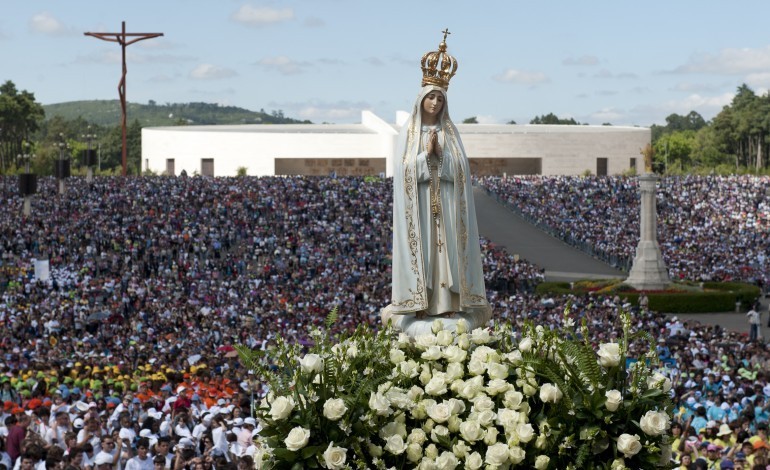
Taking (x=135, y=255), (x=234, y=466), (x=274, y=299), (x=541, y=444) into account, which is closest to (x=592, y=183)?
(x=135, y=255)

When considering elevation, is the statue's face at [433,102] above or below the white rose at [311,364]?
above

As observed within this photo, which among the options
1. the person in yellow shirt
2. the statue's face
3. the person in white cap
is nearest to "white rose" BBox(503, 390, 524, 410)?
the statue's face

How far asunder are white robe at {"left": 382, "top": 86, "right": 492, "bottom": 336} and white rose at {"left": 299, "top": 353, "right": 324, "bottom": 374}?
97.2 inches

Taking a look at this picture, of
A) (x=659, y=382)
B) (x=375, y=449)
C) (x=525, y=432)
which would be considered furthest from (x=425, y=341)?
(x=659, y=382)

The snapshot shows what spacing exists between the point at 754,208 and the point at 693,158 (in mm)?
58586

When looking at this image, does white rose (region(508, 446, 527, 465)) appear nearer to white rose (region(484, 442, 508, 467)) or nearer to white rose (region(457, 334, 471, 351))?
white rose (region(484, 442, 508, 467))

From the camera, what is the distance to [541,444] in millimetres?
5355

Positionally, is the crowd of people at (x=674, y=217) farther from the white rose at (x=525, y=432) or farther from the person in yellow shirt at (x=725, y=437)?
the white rose at (x=525, y=432)

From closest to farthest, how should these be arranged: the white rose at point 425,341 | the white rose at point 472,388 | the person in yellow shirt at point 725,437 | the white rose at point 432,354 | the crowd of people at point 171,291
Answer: the white rose at point 472,388
the white rose at point 432,354
the white rose at point 425,341
the person in yellow shirt at point 725,437
the crowd of people at point 171,291

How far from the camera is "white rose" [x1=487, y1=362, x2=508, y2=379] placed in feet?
18.5

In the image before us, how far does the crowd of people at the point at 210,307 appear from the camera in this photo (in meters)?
12.9

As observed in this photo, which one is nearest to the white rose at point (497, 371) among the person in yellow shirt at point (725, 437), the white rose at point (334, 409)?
the white rose at point (334, 409)

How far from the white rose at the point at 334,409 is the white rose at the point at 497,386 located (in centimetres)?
69

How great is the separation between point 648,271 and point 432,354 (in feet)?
126
